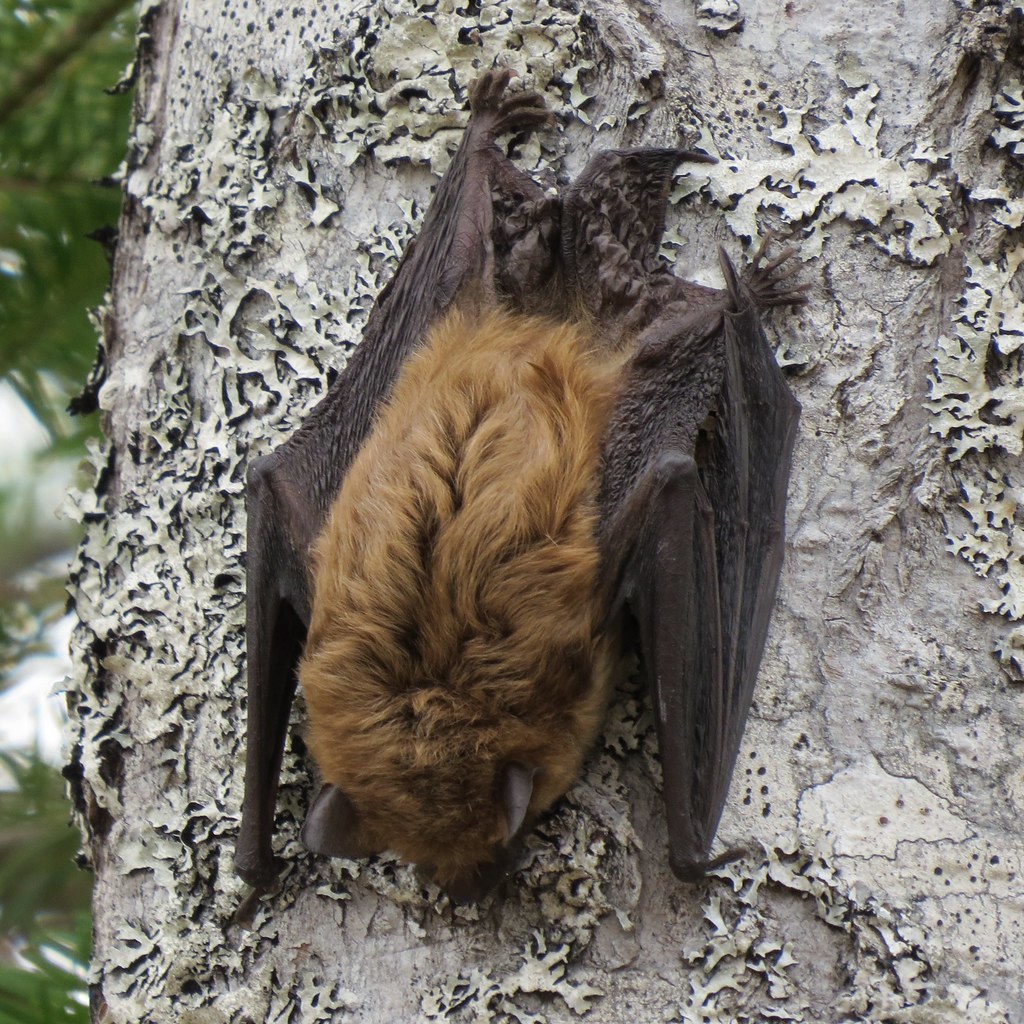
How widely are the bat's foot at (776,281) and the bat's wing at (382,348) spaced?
2.02ft

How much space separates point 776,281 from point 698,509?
619 mm

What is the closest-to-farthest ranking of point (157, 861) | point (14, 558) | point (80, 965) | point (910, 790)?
1. point (910, 790)
2. point (157, 861)
3. point (80, 965)
4. point (14, 558)

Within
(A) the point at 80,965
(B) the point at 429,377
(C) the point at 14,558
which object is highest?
(B) the point at 429,377

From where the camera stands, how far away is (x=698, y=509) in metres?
2.69

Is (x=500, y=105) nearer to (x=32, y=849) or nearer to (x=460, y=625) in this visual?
(x=460, y=625)

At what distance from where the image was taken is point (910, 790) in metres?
2.41

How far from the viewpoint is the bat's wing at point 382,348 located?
9.39 ft

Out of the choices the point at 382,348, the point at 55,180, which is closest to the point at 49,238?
the point at 55,180

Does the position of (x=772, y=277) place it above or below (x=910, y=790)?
above

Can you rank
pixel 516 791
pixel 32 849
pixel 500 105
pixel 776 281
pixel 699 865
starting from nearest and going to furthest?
pixel 699 865 < pixel 516 791 < pixel 776 281 < pixel 500 105 < pixel 32 849

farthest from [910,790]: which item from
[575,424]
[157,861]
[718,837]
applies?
[157,861]

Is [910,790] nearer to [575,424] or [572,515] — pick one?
[572,515]

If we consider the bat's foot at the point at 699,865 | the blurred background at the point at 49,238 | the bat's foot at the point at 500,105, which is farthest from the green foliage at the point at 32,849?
the bat's foot at the point at 500,105

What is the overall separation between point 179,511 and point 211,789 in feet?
2.54
